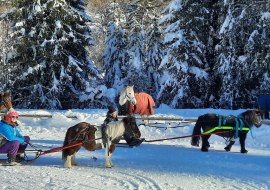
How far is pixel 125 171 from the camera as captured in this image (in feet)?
21.5

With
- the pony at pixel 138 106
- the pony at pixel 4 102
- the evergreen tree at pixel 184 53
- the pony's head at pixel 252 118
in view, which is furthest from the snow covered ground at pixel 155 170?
the evergreen tree at pixel 184 53

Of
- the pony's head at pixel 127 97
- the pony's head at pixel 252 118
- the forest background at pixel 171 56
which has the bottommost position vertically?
the pony's head at pixel 252 118

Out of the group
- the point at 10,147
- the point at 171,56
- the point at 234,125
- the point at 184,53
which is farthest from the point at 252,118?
the point at 171,56

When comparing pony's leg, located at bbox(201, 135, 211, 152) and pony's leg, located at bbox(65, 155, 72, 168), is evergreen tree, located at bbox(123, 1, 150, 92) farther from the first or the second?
pony's leg, located at bbox(65, 155, 72, 168)

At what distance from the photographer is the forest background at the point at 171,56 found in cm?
2095

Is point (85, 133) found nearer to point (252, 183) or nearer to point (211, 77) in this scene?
point (252, 183)

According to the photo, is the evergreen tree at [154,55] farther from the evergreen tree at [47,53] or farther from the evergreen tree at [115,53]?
the evergreen tree at [47,53]

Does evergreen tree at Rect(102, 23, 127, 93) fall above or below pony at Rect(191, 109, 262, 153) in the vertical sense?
above

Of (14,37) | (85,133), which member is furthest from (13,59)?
(85,133)

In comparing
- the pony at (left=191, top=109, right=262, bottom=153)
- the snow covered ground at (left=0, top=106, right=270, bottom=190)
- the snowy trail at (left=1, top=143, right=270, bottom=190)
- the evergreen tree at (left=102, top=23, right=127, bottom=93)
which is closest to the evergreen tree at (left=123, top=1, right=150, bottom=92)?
the evergreen tree at (left=102, top=23, right=127, bottom=93)

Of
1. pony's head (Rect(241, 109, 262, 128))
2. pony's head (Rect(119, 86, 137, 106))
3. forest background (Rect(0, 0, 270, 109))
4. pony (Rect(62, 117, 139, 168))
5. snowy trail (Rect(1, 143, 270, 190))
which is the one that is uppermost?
forest background (Rect(0, 0, 270, 109))

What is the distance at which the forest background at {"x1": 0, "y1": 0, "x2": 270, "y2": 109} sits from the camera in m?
21.0

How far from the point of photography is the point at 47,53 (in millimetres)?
22406

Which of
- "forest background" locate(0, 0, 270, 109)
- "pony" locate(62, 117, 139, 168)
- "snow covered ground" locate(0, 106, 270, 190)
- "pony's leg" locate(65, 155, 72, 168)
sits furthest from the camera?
"forest background" locate(0, 0, 270, 109)
